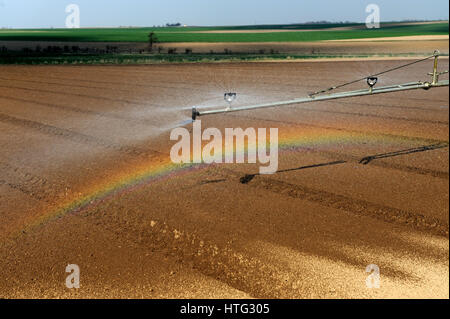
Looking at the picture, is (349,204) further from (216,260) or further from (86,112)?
(86,112)

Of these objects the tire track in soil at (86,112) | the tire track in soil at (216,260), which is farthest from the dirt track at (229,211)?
the tire track in soil at (86,112)

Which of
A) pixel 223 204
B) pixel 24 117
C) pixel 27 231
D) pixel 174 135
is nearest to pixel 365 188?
pixel 223 204

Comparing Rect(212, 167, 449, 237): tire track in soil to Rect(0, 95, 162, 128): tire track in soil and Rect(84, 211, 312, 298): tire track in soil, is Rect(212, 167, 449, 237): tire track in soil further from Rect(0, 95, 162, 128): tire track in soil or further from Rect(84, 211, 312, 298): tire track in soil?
Rect(0, 95, 162, 128): tire track in soil

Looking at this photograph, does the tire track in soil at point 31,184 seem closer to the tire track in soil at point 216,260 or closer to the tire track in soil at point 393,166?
the tire track in soil at point 216,260

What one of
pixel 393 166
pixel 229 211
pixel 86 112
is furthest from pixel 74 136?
pixel 393 166

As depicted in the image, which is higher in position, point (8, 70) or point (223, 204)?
point (8, 70)
